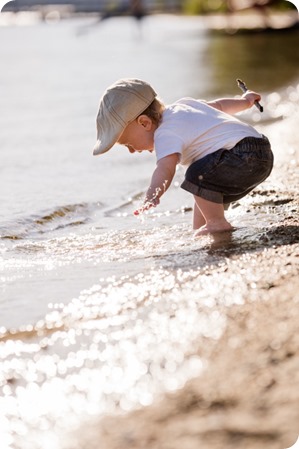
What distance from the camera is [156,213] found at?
468cm

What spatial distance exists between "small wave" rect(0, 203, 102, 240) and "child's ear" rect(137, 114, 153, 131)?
94cm

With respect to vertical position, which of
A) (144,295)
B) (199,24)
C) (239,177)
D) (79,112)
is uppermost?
(199,24)

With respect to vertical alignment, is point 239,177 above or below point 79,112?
below

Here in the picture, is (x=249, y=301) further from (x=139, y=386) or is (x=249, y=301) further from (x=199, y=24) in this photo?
(x=199, y=24)

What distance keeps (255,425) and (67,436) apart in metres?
0.41

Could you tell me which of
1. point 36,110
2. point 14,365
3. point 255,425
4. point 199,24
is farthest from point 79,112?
point 199,24

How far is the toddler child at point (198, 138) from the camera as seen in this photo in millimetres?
3816

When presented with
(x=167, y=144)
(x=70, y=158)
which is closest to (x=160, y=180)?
(x=167, y=144)

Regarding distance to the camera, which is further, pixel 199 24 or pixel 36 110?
pixel 199 24

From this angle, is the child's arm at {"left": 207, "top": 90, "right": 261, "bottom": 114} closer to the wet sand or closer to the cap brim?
the cap brim

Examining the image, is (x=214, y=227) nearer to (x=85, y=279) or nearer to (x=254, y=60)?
(x=85, y=279)

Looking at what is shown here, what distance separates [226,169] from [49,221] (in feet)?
4.25

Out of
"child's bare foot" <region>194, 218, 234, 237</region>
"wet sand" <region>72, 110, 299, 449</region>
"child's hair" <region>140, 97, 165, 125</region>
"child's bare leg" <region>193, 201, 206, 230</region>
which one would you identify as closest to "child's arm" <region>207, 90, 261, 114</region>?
"child's hair" <region>140, 97, 165, 125</region>

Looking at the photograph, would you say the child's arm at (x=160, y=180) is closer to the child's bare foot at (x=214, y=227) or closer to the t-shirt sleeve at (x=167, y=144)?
the t-shirt sleeve at (x=167, y=144)
